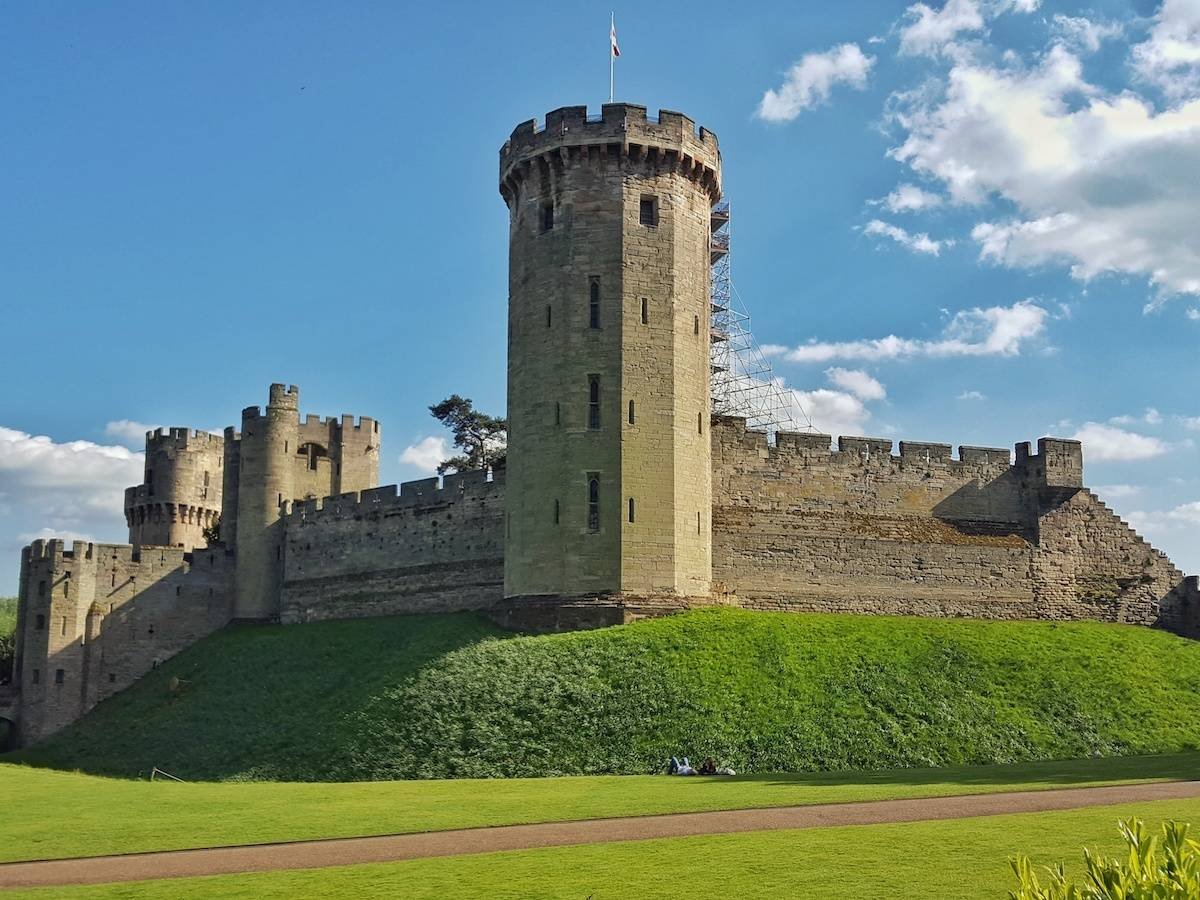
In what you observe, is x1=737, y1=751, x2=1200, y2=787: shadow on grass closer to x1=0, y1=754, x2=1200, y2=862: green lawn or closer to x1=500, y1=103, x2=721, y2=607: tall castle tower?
x1=0, y1=754, x2=1200, y2=862: green lawn

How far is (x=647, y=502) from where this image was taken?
34688 millimetres

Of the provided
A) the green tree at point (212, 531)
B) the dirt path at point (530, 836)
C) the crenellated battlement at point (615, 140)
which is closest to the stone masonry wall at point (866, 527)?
the crenellated battlement at point (615, 140)

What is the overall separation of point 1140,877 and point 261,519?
4638cm

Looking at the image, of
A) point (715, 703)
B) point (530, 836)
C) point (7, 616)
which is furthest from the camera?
point (7, 616)

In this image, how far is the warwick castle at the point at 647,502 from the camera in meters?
34.9

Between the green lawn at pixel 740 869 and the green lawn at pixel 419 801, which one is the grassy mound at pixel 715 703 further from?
the green lawn at pixel 740 869

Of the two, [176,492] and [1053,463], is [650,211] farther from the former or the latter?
[176,492]

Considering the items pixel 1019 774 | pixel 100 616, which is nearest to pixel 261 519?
pixel 100 616

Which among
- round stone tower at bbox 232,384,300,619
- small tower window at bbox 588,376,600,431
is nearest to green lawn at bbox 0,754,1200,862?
small tower window at bbox 588,376,600,431

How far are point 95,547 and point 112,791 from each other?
23101 millimetres

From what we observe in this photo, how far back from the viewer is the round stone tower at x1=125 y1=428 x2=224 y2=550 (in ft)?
199

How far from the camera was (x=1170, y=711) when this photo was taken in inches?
1296

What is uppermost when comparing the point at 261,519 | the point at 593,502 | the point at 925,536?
the point at 261,519

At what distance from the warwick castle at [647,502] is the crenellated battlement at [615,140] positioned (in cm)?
6
